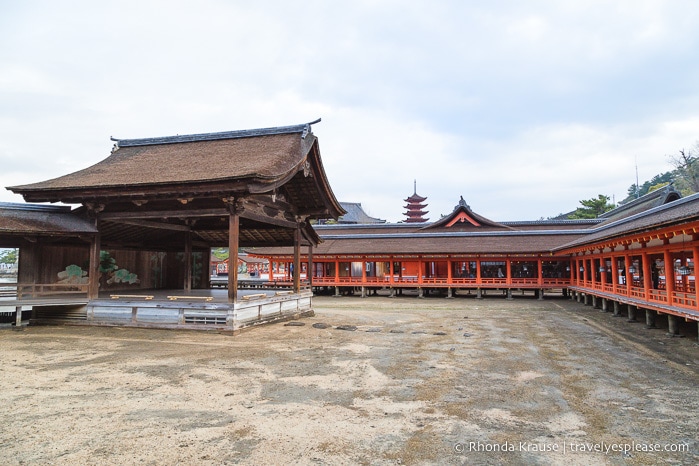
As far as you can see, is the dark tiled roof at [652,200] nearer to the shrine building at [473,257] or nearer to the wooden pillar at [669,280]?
the shrine building at [473,257]

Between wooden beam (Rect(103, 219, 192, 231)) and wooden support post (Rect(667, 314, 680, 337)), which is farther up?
wooden beam (Rect(103, 219, 192, 231))

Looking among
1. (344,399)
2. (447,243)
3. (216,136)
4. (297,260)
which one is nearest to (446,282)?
(447,243)

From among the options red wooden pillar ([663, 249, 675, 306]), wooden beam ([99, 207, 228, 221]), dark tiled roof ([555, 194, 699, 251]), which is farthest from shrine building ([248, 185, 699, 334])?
wooden beam ([99, 207, 228, 221])

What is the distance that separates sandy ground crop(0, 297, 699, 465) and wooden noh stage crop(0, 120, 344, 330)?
170 cm

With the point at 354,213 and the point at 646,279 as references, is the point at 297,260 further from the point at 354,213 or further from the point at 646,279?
the point at 354,213

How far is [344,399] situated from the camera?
711 centimetres

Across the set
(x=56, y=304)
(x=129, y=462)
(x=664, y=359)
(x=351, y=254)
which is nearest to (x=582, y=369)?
(x=664, y=359)

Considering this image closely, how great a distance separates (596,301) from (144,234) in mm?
23915

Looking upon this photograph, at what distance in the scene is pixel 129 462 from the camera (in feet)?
15.6

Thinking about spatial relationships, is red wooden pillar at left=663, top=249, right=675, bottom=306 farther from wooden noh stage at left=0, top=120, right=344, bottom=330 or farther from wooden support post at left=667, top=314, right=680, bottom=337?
wooden noh stage at left=0, top=120, right=344, bottom=330

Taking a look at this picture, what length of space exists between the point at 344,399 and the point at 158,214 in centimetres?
1034

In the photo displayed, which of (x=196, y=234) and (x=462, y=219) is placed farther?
(x=462, y=219)

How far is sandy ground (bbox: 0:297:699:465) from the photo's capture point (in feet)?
16.8

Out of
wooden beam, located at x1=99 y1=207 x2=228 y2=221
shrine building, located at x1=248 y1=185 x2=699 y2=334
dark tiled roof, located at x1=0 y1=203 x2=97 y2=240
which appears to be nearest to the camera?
dark tiled roof, located at x1=0 y1=203 x2=97 y2=240
